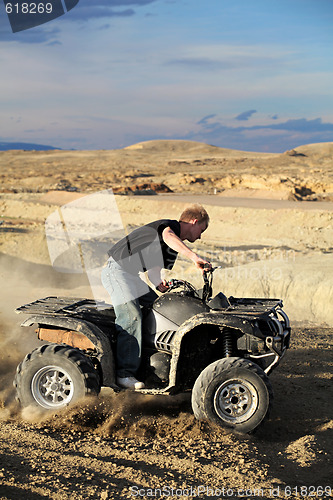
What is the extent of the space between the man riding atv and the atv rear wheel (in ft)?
1.12

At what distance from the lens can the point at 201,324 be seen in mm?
5289

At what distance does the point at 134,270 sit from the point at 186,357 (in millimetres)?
955

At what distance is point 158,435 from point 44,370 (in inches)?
47.8

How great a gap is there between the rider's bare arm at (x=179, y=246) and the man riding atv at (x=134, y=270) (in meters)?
0.12

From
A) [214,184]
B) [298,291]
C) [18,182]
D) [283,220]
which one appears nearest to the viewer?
[298,291]

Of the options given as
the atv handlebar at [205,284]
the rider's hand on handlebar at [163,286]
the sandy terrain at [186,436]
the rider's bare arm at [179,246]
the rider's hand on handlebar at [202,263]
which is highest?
the rider's bare arm at [179,246]

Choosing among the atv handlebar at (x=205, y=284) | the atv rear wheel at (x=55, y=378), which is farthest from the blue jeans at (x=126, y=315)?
the atv handlebar at (x=205, y=284)

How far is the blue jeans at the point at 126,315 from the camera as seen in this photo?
17.6 ft

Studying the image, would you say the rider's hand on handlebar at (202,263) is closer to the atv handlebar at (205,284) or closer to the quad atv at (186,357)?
the atv handlebar at (205,284)

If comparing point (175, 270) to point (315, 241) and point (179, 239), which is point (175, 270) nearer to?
point (315, 241)

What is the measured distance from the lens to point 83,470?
13.6 feet

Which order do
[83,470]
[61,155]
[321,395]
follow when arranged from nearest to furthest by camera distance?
[83,470], [321,395], [61,155]

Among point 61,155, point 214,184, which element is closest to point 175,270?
point 214,184

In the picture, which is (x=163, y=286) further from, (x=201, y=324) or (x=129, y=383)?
(x=129, y=383)
